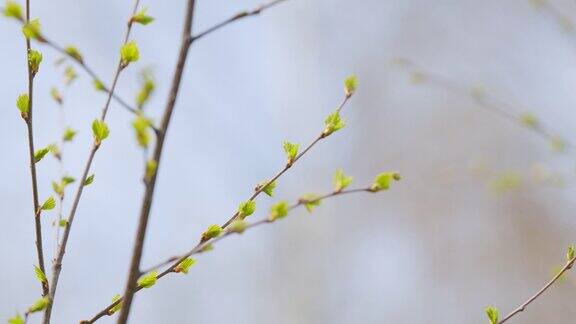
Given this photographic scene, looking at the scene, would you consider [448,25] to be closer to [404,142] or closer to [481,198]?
[404,142]

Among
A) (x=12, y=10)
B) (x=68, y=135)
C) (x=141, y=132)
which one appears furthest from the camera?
(x=68, y=135)

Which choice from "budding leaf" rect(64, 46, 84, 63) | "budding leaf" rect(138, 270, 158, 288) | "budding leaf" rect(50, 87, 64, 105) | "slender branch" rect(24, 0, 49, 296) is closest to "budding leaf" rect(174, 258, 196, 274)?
"budding leaf" rect(138, 270, 158, 288)

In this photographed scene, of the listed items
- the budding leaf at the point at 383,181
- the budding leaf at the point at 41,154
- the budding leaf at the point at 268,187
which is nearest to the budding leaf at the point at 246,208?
the budding leaf at the point at 268,187

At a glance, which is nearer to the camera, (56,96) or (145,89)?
(145,89)

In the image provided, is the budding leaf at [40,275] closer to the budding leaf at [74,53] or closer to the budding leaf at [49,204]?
the budding leaf at [49,204]

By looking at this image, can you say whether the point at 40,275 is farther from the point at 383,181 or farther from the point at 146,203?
the point at 383,181

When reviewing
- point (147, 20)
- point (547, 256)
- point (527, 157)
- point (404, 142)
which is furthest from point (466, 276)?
point (147, 20)

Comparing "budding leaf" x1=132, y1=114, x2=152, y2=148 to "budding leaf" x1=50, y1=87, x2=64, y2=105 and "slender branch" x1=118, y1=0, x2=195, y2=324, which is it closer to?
"slender branch" x1=118, y1=0, x2=195, y2=324

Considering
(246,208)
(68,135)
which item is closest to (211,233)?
(246,208)
